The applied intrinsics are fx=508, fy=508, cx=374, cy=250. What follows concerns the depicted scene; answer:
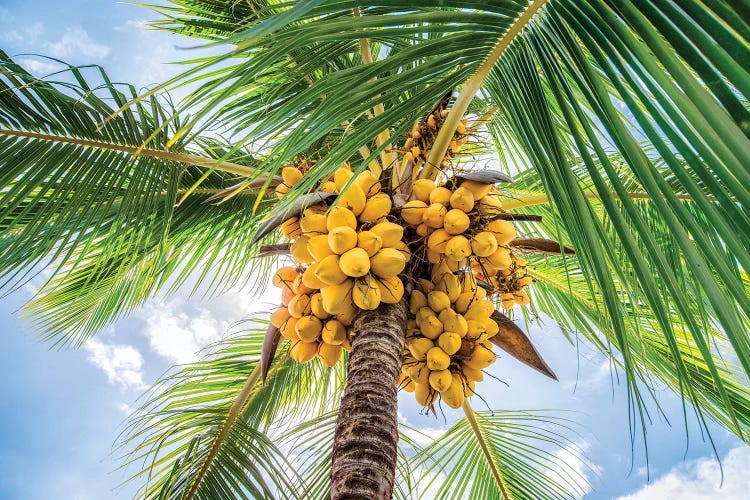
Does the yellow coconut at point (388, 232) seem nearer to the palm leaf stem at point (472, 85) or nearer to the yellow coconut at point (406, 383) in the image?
the palm leaf stem at point (472, 85)

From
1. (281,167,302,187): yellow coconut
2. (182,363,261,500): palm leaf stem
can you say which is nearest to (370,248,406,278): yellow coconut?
(281,167,302,187): yellow coconut

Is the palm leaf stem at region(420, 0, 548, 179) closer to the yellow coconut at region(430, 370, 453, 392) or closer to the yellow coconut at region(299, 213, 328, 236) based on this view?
the yellow coconut at region(299, 213, 328, 236)

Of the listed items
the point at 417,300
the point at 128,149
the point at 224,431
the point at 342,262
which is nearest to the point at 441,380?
the point at 417,300

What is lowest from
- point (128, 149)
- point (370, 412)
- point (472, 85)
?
point (370, 412)

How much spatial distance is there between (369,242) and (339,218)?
117 millimetres

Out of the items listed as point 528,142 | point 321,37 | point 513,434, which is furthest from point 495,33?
point 513,434

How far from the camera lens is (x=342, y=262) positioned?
147cm

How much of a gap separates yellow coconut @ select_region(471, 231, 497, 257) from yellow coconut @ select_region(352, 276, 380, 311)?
1.18 feet

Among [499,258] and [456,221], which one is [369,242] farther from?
[499,258]

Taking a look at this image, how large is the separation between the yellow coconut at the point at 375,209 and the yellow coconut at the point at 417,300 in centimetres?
35

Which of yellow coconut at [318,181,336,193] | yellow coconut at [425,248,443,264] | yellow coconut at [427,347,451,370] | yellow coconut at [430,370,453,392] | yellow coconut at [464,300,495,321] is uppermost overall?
yellow coconut at [318,181,336,193]

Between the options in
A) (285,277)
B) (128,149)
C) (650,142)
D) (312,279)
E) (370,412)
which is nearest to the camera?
(650,142)

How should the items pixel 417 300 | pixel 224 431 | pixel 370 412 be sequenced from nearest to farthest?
pixel 370 412
pixel 417 300
pixel 224 431

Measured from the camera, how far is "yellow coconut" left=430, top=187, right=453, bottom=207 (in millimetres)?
1714
